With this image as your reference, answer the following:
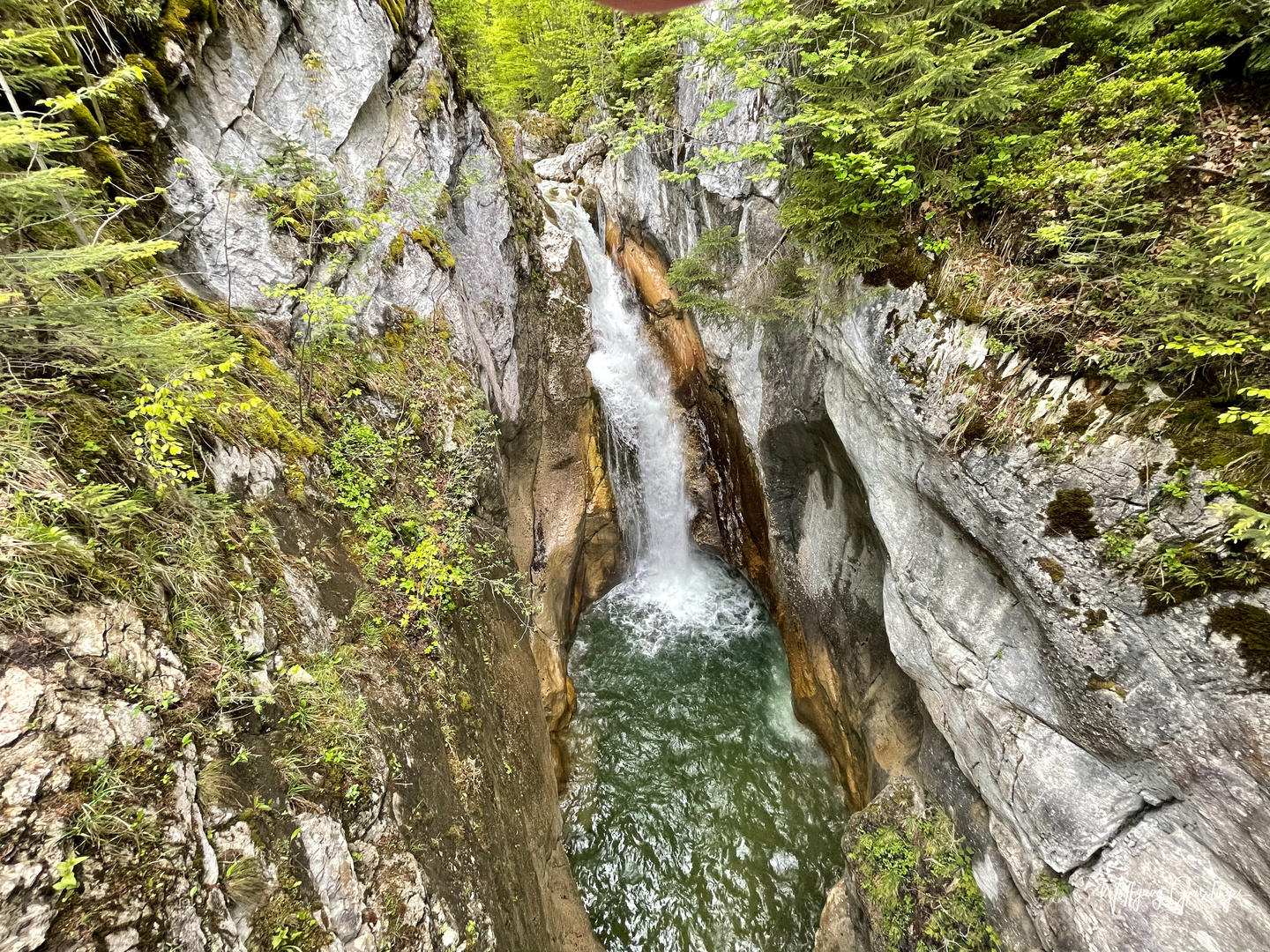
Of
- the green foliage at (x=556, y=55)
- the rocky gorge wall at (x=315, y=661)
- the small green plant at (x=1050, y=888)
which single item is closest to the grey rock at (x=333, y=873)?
the rocky gorge wall at (x=315, y=661)

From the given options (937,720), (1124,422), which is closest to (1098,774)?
(937,720)

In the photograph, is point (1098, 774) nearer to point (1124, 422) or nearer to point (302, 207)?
point (1124, 422)

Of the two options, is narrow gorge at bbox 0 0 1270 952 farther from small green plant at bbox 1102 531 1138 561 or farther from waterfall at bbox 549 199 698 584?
waterfall at bbox 549 199 698 584

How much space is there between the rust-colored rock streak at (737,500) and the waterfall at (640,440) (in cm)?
59

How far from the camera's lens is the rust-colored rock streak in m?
8.44

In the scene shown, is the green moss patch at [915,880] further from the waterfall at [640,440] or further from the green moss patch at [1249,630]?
the waterfall at [640,440]

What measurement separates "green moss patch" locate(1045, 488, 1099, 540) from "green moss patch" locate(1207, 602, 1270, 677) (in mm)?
859

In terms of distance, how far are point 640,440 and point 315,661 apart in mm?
9264

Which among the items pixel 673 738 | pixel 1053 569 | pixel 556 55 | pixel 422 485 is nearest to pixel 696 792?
pixel 673 738

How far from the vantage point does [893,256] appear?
5.57 metres

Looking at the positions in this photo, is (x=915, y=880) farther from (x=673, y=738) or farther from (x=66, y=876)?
(x=66, y=876)

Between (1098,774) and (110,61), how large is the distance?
10.7 m

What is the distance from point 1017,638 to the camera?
487 centimetres

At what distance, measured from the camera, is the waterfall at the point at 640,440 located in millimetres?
12305
